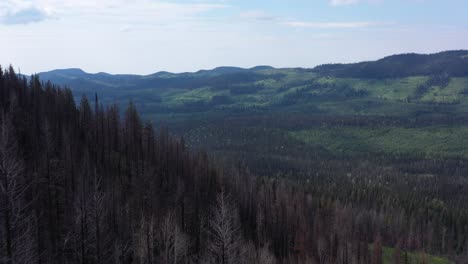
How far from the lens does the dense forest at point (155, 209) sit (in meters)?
55.3

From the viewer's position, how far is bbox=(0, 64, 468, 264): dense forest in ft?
182

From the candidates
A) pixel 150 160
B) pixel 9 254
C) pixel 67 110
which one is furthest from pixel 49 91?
pixel 9 254

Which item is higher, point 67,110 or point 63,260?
point 67,110

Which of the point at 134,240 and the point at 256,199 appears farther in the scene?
the point at 256,199

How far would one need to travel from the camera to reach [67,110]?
119 metres

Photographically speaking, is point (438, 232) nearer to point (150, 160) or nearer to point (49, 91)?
point (150, 160)

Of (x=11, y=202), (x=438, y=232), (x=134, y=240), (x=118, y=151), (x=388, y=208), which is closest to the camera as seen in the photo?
(x=11, y=202)

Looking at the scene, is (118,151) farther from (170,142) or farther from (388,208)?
(388,208)

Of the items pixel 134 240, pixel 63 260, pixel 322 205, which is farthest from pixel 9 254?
pixel 322 205

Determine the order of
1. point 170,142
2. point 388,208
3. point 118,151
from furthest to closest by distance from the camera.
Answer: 1. point 388,208
2. point 170,142
3. point 118,151

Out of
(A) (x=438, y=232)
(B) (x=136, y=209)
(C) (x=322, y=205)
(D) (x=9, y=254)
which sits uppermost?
(D) (x=9, y=254)

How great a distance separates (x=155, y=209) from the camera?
84.8 meters

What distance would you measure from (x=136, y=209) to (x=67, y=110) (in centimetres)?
5116

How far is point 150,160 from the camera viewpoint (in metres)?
115
